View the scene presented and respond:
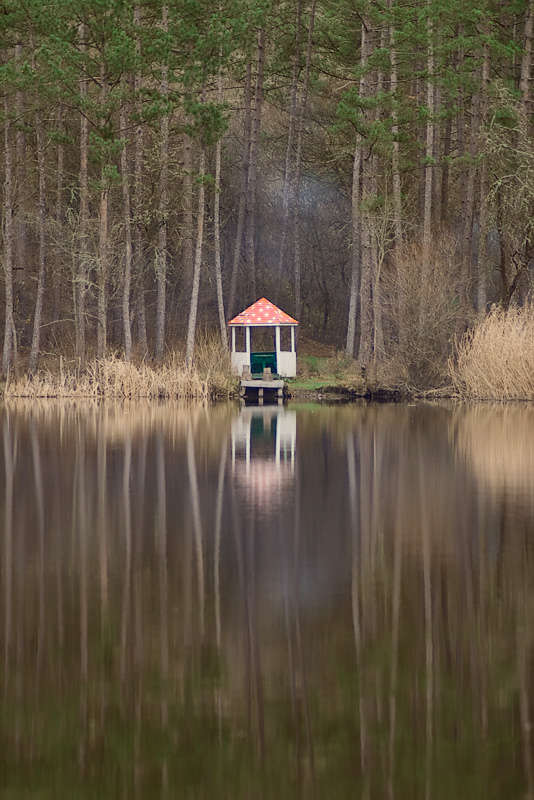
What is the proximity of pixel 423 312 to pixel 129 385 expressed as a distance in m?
8.93

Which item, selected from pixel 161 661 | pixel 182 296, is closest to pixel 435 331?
pixel 182 296

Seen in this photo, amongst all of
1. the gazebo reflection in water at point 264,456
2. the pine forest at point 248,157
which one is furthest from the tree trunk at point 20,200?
the gazebo reflection in water at point 264,456

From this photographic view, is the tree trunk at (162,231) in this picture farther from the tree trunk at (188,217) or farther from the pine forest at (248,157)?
the tree trunk at (188,217)

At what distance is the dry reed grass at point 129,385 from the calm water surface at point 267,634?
18999 millimetres

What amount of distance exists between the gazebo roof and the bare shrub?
4301 mm

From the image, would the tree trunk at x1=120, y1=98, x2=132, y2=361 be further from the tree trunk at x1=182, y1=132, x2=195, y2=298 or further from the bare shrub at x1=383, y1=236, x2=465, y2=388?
the bare shrub at x1=383, y1=236, x2=465, y2=388

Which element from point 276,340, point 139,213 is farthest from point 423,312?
point 139,213

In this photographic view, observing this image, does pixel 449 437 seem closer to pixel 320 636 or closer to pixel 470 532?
pixel 470 532

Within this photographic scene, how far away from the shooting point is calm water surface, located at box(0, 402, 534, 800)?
18.6 ft

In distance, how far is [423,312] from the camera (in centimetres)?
3566

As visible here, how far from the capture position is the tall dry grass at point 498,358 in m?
32.9

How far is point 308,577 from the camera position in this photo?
9883mm

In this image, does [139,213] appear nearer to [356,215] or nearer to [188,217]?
[188,217]

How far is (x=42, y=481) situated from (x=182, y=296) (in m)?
32.7
